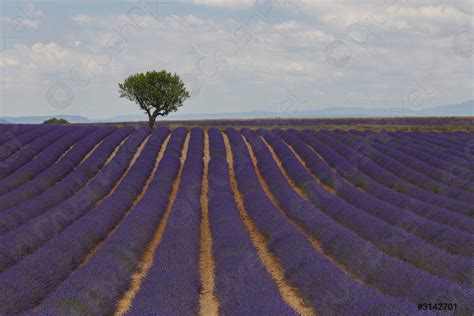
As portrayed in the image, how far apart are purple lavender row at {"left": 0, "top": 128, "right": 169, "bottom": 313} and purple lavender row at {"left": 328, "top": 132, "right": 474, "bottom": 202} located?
7480 mm

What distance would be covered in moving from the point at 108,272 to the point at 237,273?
68.4 inches

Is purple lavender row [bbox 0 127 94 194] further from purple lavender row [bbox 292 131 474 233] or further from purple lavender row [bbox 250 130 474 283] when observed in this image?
purple lavender row [bbox 292 131 474 233]

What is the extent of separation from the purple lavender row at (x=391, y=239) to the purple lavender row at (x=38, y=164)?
8.04m

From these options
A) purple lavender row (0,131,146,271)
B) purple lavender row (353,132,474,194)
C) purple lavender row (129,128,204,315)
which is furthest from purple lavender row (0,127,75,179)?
purple lavender row (353,132,474,194)

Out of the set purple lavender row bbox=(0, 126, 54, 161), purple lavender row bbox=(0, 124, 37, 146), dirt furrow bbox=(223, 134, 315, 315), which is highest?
purple lavender row bbox=(0, 124, 37, 146)

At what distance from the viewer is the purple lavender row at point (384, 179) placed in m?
10.2

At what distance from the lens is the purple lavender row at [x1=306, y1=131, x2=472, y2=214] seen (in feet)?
33.5

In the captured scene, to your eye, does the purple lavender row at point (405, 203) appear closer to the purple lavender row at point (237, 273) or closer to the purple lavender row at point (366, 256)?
the purple lavender row at point (366, 256)

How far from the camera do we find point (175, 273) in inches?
230

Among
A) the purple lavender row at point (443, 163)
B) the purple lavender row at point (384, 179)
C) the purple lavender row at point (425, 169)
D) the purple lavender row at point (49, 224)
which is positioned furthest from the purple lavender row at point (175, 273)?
the purple lavender row at point (443, 163)

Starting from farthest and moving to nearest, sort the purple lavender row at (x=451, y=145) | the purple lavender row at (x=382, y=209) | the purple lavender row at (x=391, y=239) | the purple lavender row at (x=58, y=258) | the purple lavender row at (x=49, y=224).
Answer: the purple lavender row at (x=451, y=145)
the purple lavender row at (x=382, y=209)
the purple lavender row at (x=49, y=224)
the purple lavender row at (x=391, y=239)
the purple lavender row at (x=58, y=258)

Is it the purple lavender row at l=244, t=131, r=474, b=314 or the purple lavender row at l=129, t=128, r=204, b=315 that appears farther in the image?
the purple lavender row at l=244, t=131, r=474, b=314

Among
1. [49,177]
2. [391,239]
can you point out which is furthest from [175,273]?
[49,177]

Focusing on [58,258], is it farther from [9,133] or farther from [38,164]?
[9,133]
